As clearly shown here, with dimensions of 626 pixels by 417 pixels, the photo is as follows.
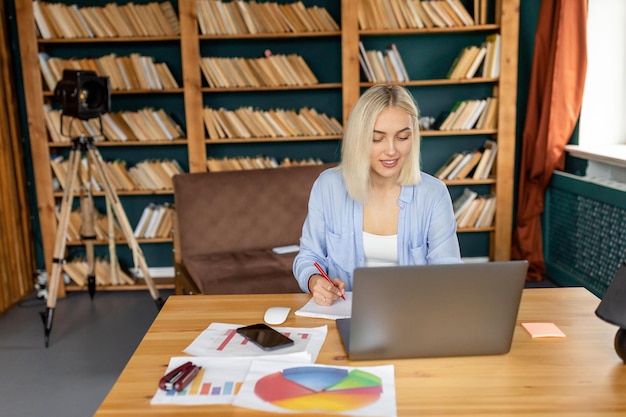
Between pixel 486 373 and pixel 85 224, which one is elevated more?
pixel 486 373

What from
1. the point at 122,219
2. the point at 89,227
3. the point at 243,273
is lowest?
the point at 243,273

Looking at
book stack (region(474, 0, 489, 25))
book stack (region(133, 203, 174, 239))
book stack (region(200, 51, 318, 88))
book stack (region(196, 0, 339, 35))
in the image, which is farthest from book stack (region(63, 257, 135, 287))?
book stack (region(474, 0, 489, 25))

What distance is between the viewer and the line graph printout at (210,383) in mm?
1094

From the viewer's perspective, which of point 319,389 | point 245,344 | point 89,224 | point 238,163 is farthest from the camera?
point 238,163

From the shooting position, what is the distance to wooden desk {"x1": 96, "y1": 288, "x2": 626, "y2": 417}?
1.06m

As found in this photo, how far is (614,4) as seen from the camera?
12.3ft

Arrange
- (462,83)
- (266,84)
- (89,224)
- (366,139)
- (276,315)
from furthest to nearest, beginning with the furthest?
(462,83) < (266,84) < (89,224) < (366,139) < (276,315)

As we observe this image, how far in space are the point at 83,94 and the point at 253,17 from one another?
1255 millimetres

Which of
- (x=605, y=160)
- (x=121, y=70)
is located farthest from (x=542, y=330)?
(x=121, y=70)

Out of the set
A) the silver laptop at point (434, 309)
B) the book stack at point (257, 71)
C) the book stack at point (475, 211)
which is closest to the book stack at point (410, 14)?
the book stack at point (257, 71)

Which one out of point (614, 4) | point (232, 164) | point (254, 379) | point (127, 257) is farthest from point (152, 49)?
point (254, 379)

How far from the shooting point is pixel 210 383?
1.15 metres

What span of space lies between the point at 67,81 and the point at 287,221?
4.84ft

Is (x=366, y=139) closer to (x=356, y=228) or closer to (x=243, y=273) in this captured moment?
(x=356, y=228)
